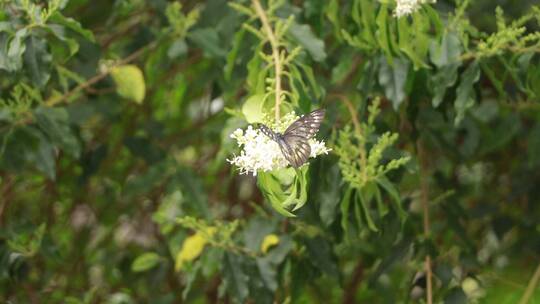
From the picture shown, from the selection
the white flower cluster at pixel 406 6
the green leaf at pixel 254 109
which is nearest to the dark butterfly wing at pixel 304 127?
the green leaf at pixel 254 109

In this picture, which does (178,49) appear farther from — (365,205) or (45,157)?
(365,205)

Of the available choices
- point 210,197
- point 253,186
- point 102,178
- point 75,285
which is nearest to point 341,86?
point 253,186

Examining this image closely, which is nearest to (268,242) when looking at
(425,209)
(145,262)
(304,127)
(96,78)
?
(425,209)

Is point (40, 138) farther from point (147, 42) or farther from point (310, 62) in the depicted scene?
Result: point (310, 62)

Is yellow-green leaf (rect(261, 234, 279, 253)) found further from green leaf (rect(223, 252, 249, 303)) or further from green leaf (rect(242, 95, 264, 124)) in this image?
green leaf (rect(242, 95, 264, 124))

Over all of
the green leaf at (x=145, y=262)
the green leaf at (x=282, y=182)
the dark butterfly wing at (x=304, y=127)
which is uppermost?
the green leaf at (x=145, y=262)

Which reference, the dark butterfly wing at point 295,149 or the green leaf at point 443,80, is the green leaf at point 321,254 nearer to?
the green leaf at point 443,80
